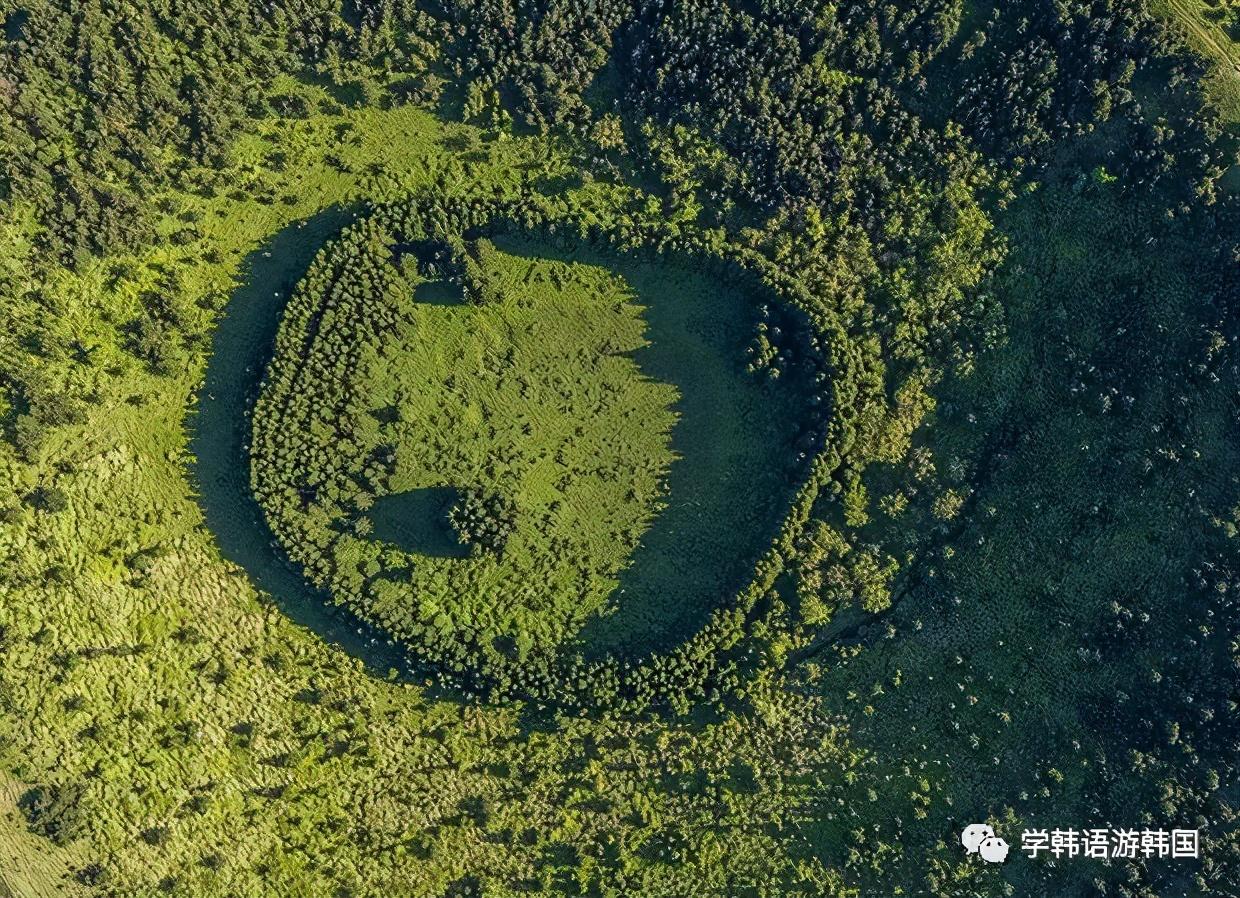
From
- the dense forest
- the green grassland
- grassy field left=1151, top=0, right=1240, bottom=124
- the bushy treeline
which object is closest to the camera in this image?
grassy field left=1151, top=0, right=1240, bottom=124

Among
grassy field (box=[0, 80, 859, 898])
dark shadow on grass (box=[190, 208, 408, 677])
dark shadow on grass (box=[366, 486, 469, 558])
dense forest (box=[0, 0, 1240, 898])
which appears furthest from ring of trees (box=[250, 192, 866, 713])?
grassy field (box=[0, 80, 859, 898])

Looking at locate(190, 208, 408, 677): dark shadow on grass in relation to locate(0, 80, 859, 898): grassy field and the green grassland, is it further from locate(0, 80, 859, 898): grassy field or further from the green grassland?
the green grassland

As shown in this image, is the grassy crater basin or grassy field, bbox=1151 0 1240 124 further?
the grassy crater basin

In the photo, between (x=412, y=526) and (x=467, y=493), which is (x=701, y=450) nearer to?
(x=467, y=493)

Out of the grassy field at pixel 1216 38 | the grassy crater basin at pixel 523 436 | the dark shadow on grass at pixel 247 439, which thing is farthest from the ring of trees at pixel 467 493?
the grassy field at pixel 1216 38

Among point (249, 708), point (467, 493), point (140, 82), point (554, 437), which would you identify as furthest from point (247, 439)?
point (140, 82)

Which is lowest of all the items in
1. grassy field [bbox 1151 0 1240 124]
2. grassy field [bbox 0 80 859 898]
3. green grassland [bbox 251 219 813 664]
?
grassy field [bbox 0 80 859 898]

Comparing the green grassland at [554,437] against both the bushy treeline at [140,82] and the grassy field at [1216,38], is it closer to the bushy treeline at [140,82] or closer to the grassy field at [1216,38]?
the bushy treeline at [140,82]
